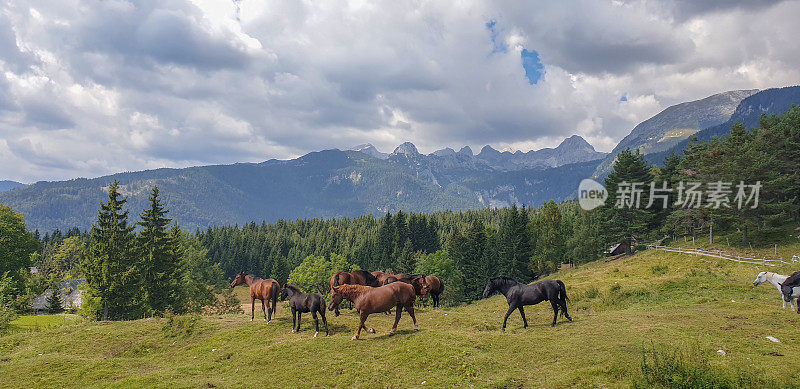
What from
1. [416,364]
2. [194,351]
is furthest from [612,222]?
[194,351]

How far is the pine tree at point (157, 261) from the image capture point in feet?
126

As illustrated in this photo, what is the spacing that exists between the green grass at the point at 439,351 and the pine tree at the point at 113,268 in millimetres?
16614

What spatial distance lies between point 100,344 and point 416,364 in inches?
675

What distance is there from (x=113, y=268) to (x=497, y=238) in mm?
65688

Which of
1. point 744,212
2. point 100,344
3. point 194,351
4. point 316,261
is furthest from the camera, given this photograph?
point 316,261

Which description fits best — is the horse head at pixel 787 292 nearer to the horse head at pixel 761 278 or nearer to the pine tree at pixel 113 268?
the horse head at pixel 761 278

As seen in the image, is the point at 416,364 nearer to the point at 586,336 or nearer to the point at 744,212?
the point at 586,336

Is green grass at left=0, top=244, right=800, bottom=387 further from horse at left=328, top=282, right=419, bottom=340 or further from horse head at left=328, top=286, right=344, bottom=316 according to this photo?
horse head at left=328, top=286, right=344, bottom=316

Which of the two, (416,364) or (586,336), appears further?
(586,336)

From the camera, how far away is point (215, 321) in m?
21.4

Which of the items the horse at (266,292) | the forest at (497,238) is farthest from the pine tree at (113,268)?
the horse at (266,292)

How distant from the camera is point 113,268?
36.3 m

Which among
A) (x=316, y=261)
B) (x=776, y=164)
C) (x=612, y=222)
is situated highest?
(x=776, y=164)

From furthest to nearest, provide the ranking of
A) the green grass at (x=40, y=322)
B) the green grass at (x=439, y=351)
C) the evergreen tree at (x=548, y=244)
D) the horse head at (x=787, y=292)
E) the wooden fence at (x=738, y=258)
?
1. the evergreen tree at (x=548, y=244)
2. the wooden fence at (x=738, y=258)
3. the green grass at (x=40, y=322)
4. the horse head at (x=787, y=292)
5. the green grass at (x=439, y=351)
